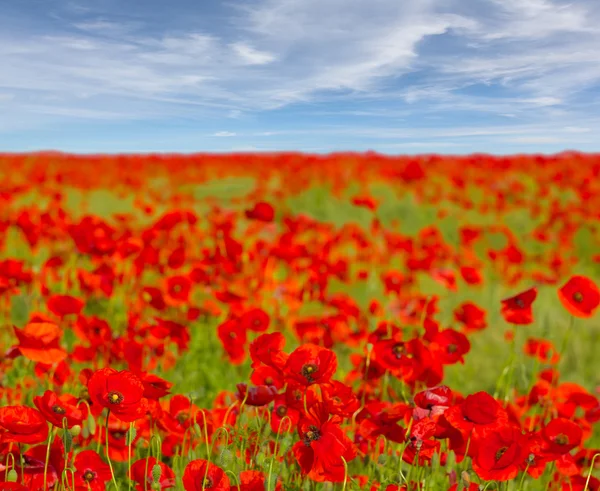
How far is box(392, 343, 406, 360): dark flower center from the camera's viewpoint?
178 centimetres

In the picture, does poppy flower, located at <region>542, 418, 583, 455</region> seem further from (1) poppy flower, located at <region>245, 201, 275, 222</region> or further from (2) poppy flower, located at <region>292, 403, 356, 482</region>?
(1) poppy flower, located at <region>245, 201, 275, 222</region>

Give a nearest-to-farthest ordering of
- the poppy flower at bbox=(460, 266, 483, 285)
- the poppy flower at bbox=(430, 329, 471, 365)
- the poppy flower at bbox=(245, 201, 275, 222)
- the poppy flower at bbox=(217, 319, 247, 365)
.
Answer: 1. the poppy flower at bbox=(430, 329, 471, 365)
2. the poppy flower at bbox=(217, 319, 247, 365)
3. the poppy flower at bbox=(245, 201, 275, 222)
4. the poppy flower at bbox=(460, 266, 483, 285)

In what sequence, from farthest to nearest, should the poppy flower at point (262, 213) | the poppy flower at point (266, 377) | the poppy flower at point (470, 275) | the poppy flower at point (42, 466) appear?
the poppy flower at point (470, 275) < the poppy flower at point (262, 213) < the poppy flower at point (266, 377) < the poppy flower at point (42, 466)

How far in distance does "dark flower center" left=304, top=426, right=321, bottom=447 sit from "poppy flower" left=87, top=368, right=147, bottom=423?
1.16 feet

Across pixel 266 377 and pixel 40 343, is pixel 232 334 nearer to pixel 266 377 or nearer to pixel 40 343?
pixel 266 377

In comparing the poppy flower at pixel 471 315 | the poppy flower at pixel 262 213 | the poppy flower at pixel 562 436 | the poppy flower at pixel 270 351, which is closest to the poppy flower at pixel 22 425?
the poppy flower at pixel 270 351

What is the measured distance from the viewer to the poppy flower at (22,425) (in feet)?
4.35

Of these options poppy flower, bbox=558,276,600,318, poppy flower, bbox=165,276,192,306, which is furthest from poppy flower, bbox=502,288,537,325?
poppy flower, bbox=165,276,192,306

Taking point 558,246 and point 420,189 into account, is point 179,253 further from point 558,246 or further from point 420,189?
point 420,189

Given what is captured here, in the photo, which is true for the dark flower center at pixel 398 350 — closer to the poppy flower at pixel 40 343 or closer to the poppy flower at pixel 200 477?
the poppy flower at pixel 200 477

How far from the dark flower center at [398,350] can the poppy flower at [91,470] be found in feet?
2.66

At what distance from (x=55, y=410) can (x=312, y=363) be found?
1.88 feet

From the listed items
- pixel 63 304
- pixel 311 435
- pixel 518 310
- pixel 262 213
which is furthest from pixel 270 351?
pixel 262 213

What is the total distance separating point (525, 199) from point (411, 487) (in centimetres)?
915
